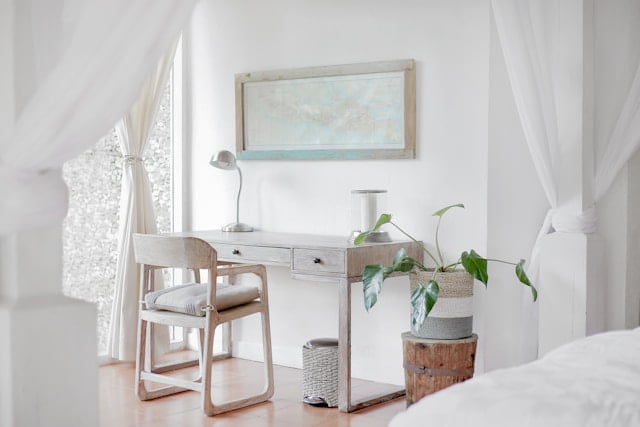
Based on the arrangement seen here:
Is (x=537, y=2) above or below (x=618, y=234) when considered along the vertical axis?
above

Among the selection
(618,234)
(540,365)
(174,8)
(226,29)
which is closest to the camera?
(174,8)

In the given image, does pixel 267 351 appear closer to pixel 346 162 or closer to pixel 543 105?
pixel 346 162

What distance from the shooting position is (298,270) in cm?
449

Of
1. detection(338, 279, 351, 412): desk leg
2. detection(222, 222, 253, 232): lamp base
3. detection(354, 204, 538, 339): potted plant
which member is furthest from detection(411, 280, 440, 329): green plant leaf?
detection(222, 222, 253, 232): lamp base

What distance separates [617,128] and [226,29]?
239cm

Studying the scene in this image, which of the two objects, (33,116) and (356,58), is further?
(356,58)

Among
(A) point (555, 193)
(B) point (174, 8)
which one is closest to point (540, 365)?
(B) point (174, 8)

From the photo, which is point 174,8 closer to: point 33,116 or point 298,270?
point 33,116

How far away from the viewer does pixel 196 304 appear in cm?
423

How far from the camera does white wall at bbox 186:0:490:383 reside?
4.57 metres

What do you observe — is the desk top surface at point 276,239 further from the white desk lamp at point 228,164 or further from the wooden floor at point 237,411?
the wooden floor at point 237,411

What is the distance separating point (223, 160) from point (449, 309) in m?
1.63

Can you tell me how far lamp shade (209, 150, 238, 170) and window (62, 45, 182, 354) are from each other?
585mm

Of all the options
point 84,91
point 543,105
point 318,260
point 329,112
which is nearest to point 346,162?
point 329,112
